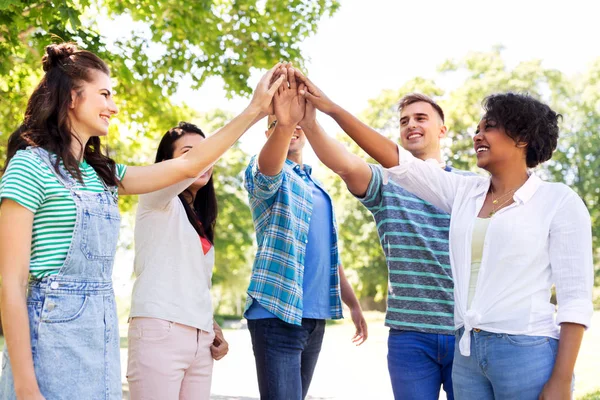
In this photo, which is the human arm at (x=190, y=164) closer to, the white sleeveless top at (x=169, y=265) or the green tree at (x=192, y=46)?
the white sleeveless top at (x=169, y=265)

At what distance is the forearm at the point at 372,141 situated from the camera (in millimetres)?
3500

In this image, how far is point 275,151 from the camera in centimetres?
382

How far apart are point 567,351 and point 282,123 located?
1.77 meters

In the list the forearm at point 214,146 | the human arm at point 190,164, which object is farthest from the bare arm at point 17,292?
the forearm at point 214,146

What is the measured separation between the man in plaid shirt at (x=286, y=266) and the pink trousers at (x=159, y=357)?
457mm

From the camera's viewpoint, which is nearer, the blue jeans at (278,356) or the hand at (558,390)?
the hand at (558,390)

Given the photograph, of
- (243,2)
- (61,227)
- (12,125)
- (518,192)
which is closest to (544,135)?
(518,192)

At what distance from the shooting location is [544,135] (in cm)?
341

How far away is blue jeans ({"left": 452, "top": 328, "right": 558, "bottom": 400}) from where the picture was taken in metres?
3.00

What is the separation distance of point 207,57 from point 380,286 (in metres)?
20.7

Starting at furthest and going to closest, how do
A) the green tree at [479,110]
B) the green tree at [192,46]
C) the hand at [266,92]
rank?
the green tree at [479,110] < the green tree at [192,46] < the hand at [266,92]

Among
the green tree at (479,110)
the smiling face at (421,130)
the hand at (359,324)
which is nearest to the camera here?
the smiling face at (421,130)

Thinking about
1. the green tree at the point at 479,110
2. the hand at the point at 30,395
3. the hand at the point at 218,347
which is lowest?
the hand at the point at 30,395

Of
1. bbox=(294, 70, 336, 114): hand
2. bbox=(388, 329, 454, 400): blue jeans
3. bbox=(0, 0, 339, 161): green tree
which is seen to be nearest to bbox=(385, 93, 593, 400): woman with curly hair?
Result: bbox=(388, 329, 454, 400): blue jeans
